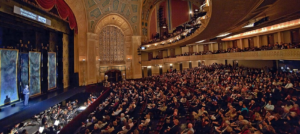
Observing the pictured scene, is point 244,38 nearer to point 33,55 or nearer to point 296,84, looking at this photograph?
point 296,84

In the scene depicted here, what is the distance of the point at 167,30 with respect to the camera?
984 inches

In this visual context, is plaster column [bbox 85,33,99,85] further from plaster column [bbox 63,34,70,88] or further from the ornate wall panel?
plaster column [bbox 63,34,70,88]

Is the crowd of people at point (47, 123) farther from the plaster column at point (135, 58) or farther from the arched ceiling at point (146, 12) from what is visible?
the arched ceiling at point (146, 12)

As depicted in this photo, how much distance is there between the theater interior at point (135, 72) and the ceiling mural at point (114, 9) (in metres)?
0.11

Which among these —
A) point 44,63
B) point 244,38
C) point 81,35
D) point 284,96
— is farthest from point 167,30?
point 284,96

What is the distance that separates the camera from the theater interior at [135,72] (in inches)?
205

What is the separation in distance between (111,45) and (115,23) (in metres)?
3.03

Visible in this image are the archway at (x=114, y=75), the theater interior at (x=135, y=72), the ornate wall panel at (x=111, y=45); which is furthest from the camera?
the archway at (x=114, y=75)

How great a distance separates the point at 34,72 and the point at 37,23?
10.5 ft

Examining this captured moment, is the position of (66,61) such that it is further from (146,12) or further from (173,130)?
(146,12)

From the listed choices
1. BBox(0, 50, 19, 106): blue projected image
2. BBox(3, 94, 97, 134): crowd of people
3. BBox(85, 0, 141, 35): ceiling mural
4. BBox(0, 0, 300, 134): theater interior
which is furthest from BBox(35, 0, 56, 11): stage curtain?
BBox(85, 0, 141, 35): ceiling mural

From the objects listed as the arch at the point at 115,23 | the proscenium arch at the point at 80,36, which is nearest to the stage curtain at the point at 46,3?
the proscenium arch at the point at 80,36

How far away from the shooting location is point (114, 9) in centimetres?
1911

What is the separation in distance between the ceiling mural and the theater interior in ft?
0.37
